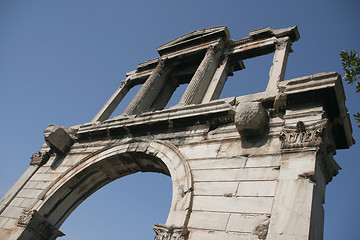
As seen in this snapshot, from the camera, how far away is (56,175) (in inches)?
363

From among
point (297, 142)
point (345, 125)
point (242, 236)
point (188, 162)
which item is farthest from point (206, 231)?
point (345, 125)

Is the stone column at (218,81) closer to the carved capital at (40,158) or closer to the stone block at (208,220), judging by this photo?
the stone block at (208,220)

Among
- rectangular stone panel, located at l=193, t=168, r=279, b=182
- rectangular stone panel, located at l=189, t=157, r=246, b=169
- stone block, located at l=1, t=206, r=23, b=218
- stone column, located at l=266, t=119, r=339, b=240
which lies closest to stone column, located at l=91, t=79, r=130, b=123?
stone block, located at l=1, t=206, r=23, b=218

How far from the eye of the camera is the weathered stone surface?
621 cm

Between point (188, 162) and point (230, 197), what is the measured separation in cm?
148

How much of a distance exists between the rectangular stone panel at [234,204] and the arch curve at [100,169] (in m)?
1.42

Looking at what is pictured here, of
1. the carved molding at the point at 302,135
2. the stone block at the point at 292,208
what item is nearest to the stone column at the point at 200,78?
the carved molding at the point at 302,135

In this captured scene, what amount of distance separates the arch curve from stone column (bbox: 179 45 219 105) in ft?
6.27

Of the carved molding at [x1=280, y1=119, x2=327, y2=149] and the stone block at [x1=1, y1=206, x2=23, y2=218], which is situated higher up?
the carved molding at [x1=280, y1=119, x2=327, y2=149]

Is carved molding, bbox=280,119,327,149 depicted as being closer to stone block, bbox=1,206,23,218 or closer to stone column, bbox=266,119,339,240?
stone column, bbox=266,119,339,240

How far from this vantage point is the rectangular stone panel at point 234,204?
5.14 metres

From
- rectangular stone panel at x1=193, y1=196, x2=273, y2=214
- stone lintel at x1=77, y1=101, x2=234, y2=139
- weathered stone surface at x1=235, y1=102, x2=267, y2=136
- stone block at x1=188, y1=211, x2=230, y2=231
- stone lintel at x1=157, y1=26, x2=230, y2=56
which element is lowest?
stone block at x1=188, y1=211, x2=230, y2=231

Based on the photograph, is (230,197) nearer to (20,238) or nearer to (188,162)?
(188,162)

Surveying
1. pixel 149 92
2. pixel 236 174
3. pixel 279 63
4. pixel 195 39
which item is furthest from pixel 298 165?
pixel 195 39
